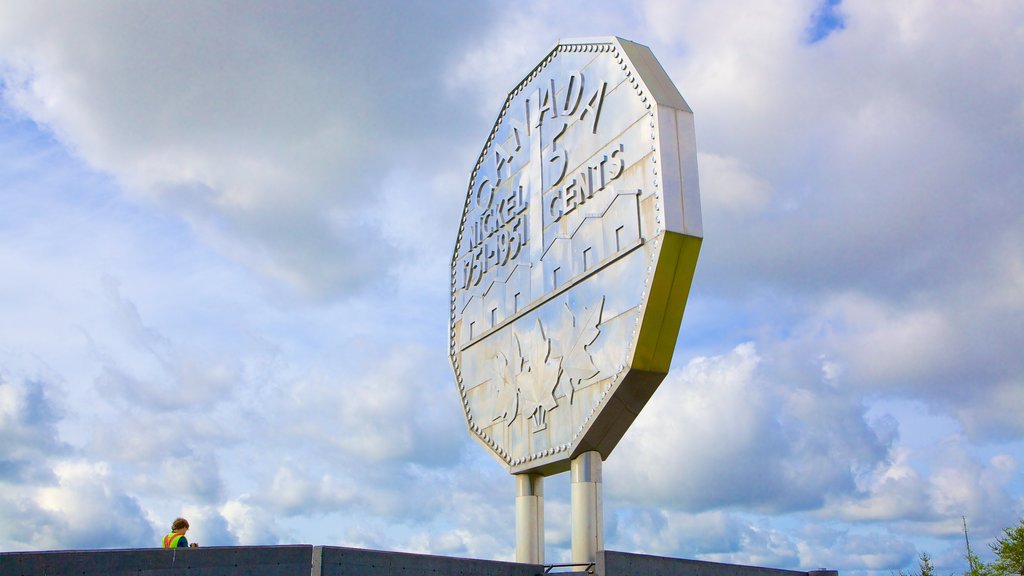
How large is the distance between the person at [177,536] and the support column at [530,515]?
6975mm

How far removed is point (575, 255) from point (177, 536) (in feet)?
23.8

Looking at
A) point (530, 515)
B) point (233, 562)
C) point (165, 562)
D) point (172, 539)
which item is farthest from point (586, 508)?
point (165, 562)

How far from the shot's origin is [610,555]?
13500 millimetres

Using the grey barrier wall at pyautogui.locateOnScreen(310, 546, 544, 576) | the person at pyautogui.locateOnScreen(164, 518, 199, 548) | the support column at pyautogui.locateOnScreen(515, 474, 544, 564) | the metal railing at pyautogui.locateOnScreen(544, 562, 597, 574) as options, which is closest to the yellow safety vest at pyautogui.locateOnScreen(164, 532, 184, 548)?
the person at pyautogui.locateOnScreen(164, 518, 199, 548)

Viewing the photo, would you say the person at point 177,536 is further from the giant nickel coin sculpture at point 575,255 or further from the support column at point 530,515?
the support column at point 530,515

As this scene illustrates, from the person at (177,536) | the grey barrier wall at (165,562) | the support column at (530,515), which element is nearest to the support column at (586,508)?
the support column at (530,515)

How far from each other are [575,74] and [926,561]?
33.2 metres

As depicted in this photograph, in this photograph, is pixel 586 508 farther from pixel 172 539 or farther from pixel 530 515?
pixel 172 539

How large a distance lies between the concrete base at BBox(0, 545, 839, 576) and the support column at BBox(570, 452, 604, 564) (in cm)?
61

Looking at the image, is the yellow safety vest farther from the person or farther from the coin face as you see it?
the coin face

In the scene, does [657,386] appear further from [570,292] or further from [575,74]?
[575,74]

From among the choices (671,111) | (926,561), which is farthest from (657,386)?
(926,561)

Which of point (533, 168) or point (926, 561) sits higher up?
point (533, 168)

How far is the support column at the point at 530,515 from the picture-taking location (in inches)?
679
